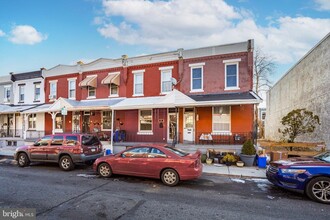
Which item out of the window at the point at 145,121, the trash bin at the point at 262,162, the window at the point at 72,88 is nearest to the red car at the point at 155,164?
the trash bin at the point at 262,162

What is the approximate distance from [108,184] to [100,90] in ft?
39.8

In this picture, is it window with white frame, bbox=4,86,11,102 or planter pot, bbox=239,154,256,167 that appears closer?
planter pot, bbox=239,154,256,167

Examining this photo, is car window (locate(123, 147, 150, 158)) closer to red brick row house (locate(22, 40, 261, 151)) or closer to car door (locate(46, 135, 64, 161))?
car door (locate(46, 135, 64, 161))

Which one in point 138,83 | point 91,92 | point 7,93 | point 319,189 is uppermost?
point 138,83

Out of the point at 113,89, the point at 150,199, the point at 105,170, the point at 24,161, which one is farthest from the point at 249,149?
the point at 24,161

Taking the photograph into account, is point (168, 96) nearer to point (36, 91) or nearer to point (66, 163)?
point (66, 163)

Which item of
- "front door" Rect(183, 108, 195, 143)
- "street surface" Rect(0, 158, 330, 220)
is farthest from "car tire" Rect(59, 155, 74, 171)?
"front door" Rect(183, 108, 195, 143)

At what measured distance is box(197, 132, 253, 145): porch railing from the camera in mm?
13594

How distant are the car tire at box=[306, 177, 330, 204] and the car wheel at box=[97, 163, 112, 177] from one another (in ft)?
23.3

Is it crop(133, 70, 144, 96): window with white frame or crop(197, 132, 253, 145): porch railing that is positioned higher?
crop(133, 70, 144, 96): window with white frame

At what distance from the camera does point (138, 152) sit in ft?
27.6

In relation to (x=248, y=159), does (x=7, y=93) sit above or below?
above

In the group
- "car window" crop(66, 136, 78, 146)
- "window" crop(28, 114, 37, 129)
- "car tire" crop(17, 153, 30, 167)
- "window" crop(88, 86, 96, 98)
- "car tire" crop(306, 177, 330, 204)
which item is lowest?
"car tire" crop(17, 153, 30, 167)

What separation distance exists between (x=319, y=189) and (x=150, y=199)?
504cm
